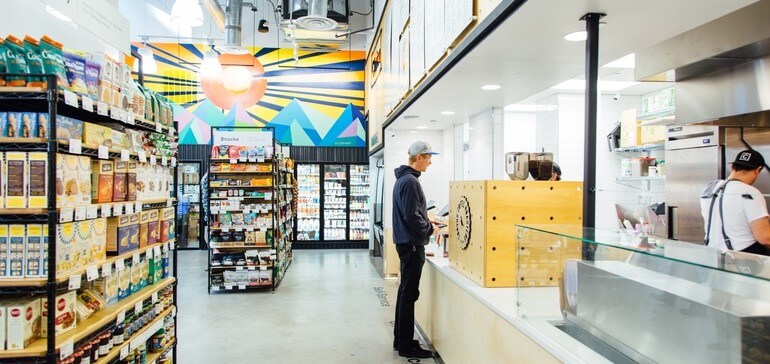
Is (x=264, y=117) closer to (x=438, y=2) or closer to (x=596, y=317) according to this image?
(x=438, y=2)

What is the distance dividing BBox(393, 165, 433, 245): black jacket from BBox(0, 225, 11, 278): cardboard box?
268 cm

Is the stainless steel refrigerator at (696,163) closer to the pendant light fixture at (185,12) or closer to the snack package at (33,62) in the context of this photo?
the snack package at (33,62)

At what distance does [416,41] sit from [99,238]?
3.37 m

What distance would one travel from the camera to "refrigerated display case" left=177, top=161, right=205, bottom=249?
1135cm

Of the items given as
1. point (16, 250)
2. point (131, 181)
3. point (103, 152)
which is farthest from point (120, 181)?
point (16, 250)

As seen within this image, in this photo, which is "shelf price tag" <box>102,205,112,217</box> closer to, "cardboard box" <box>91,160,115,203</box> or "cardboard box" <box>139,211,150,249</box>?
"cardboard box" <box>91,160,115,203</box>

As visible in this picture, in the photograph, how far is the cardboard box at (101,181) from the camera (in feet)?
8.57

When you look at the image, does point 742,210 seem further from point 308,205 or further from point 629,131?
point 308,205

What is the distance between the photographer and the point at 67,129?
7.52 ft

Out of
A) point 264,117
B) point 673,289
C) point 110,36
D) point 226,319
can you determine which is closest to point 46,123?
point 110,36

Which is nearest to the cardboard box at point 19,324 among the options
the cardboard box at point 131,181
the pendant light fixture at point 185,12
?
the cardboard box at point 131,181

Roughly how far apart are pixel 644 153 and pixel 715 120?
12.7 ft

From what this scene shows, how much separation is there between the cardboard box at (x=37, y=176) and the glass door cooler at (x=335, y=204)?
947 centimetres

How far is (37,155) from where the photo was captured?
214cm
